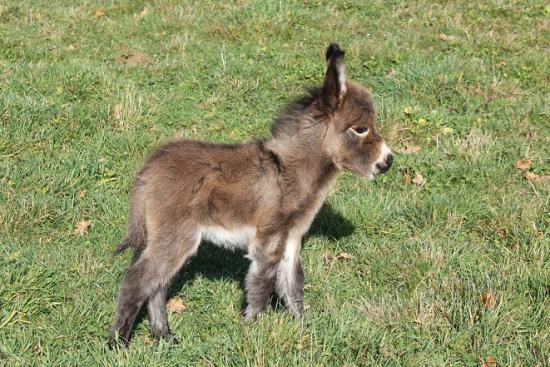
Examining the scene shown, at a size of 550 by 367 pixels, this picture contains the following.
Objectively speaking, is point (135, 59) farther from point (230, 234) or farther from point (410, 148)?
point (230, 234)

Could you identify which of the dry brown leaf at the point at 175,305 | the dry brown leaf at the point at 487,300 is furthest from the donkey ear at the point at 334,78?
the dry brown leaf at the point at 175,305

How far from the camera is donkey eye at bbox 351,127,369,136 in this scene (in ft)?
17.7

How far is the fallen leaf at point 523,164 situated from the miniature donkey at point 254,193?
298 centimetres

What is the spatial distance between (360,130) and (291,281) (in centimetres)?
139

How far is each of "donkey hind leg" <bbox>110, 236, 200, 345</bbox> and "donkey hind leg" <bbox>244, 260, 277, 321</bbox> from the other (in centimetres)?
52

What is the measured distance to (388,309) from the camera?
5.22m

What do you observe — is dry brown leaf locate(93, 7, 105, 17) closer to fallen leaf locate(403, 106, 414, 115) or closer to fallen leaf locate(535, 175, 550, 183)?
fallen leaf locate(403, 106, 414, 115)

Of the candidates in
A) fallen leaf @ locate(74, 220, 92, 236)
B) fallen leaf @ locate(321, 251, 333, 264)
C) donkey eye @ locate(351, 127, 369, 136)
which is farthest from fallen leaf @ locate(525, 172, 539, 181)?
fallen leaf @ locate(74, 220, 92, 236)

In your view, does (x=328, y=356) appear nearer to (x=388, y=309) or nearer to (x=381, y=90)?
(x=388, y=309)

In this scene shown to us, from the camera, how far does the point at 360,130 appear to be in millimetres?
5402

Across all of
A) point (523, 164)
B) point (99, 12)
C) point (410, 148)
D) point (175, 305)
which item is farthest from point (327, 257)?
point (99, 12)

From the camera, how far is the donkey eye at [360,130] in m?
5.38

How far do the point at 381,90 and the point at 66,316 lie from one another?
6101 mm

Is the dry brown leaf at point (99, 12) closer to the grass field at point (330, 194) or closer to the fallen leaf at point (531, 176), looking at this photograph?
the grass field at point (330, 194)
